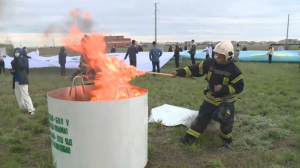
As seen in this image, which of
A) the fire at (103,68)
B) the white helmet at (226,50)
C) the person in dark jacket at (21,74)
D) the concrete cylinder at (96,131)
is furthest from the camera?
the person in dark jacket at (21,74)

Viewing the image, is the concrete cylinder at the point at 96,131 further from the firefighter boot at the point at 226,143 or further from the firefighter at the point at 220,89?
the firefighter boot at the point at 226,143

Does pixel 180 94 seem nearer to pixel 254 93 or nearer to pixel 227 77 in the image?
pixel 254 93

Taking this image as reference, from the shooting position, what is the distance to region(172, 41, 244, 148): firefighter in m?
4.48

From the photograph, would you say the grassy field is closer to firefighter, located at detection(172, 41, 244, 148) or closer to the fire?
firefighter, located at detection(172, 41, 244, 148)

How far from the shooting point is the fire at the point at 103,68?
13.1 ft

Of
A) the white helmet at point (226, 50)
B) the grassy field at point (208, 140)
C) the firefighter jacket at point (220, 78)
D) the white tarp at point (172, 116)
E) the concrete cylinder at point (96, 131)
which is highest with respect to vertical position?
the white helmet at point (226, 50)

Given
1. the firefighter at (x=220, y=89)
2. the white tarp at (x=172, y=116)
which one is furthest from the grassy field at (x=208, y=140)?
the firefighter at (x=220, y=89)

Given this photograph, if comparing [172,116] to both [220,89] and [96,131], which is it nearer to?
[220,89]

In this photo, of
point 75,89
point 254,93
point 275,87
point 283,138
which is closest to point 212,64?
point 283,138

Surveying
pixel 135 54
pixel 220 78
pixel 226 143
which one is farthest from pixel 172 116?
pixel 135 54

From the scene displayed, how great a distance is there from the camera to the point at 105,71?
4.04 meters

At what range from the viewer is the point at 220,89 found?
14.4 ft

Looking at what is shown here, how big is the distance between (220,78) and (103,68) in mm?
2069

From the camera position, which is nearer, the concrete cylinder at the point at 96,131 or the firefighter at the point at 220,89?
the concrete cylinder at the point at 96,131
